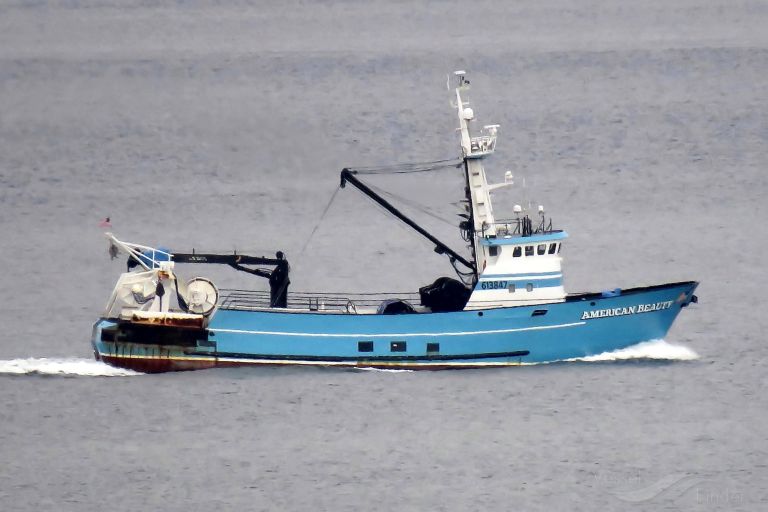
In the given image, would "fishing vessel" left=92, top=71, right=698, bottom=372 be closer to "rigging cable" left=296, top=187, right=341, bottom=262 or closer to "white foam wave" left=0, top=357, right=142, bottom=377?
"white foam wave" left=0, top=357, right=142, bottom=377

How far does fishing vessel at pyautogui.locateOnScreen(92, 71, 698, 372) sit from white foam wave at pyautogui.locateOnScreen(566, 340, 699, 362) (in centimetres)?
20

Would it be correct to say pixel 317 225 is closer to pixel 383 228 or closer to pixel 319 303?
pixel 383 228

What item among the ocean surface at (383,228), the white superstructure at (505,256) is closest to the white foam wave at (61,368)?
the ocean surface at (383,228)

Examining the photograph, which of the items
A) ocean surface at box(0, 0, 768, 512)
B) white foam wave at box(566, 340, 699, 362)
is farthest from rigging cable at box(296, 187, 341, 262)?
white foam wave at box(566, 340, 699, 362)

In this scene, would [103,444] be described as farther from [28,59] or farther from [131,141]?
[28,59]

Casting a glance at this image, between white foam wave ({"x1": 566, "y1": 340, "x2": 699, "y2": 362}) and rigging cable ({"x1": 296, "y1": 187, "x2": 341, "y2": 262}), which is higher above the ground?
rigging cable ({"x1": 296, "y1": 187, "x2": 341, "y2": 262})

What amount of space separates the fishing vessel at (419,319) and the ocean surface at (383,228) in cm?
87

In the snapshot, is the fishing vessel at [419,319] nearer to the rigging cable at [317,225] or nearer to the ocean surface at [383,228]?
the ocean surface at [383,228]

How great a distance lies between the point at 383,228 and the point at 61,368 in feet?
64.6

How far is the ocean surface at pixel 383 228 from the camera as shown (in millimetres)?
54500

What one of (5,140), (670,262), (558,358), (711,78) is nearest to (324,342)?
(558,358)

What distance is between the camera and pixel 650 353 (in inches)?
2509

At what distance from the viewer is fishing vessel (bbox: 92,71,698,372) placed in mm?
62219

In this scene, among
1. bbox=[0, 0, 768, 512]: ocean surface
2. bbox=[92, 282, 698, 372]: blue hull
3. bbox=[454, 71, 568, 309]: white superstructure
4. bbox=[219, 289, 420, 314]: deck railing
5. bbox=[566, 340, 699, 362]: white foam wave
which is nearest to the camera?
bbox=[0, 0, 768, 512]: ocean surface
